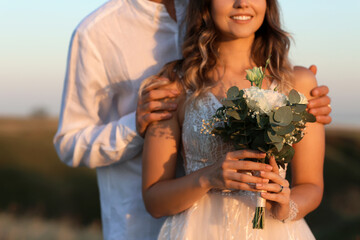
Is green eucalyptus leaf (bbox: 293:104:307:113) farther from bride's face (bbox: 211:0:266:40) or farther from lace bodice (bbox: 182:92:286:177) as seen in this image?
bride's face (bbox: 211:0:266:40)

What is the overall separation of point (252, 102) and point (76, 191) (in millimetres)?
12997

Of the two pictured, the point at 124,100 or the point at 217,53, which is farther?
the point at 124,100

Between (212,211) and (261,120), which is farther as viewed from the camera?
(212,211)

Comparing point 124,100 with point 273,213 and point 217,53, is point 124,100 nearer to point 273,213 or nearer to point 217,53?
point 217,53

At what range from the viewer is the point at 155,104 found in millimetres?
3379

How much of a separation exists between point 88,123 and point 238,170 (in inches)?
69.6

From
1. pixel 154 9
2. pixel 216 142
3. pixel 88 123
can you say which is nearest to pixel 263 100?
pixel 216 142

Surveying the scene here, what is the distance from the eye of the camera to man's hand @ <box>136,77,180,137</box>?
3355 millimetres

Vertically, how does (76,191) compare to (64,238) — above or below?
below

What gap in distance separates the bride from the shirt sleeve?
1.70 feet

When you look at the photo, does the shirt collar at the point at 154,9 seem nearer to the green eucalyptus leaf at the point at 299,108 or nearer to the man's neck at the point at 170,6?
the man's neck at the point at 170,6

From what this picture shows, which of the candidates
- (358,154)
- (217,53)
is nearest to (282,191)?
(217,53)

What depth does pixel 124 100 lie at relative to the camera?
4121mm

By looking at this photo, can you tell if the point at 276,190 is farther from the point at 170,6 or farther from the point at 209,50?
the point at 170,6
